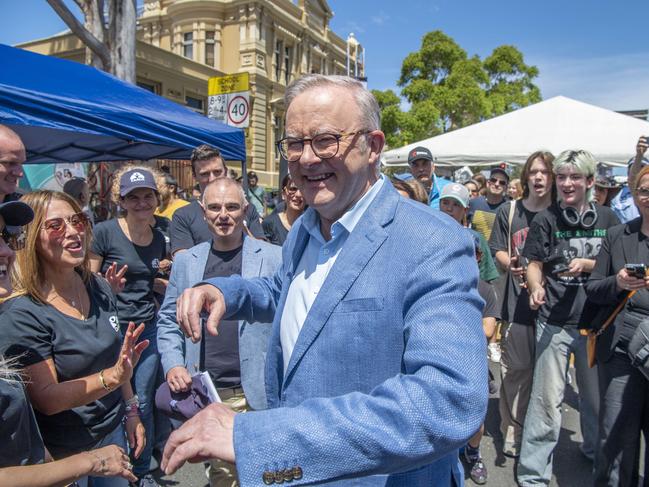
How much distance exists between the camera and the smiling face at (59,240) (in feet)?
7.32

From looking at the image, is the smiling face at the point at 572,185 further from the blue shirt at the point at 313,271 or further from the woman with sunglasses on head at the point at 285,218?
the blue shirt at the point at 313,271


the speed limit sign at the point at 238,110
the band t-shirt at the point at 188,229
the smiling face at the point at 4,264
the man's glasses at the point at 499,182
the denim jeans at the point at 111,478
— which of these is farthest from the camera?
the speed limit sign at the point at 238,110

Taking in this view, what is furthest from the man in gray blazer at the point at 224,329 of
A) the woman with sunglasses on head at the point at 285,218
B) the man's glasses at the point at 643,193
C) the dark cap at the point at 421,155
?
the dark cap at the point at 421,155

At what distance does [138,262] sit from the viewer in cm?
354

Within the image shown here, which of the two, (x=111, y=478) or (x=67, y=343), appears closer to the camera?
(x=67, y=343)

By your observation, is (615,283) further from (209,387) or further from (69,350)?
(69,350)

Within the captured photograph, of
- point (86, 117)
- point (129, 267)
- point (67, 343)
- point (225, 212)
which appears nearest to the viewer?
point (67, 343)

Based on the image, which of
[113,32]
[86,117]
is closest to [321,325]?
[86,117]

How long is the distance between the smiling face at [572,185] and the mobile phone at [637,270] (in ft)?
2.71

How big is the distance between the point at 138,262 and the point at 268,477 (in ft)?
9.63

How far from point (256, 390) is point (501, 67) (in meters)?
30.0

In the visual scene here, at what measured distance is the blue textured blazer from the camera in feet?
3.04

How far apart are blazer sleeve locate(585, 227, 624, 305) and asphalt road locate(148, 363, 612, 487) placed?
1551mm

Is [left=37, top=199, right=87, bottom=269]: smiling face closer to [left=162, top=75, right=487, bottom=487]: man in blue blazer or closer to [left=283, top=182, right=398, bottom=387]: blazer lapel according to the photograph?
[left=162, top=75, right=487, bottom=487]: man in blue blazer
